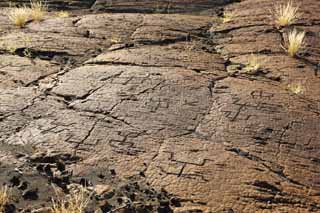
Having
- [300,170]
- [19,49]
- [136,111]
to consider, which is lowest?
[300,170]

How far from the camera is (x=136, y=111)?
636 cm

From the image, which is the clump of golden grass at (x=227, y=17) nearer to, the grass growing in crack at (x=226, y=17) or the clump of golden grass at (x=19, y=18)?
the grass growing in crack at (x=226, y=17)

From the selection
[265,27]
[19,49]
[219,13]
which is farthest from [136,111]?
[219,13]

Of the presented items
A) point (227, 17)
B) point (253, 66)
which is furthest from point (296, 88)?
point (227, 17)

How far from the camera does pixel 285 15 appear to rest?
996 centimetres

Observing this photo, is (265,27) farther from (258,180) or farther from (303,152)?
(258,180)

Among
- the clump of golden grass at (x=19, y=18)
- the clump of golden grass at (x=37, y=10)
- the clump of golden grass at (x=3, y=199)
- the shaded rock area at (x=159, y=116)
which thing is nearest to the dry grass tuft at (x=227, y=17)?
the shaded rock area at (x=159, y=116)

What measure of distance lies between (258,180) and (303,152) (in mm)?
958

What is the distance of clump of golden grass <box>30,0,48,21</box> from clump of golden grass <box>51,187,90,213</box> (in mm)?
6460

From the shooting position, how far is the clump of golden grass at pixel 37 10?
1022 centimetres

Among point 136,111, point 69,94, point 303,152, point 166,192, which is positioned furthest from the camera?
point 69,94

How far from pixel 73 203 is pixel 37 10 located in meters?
7.03

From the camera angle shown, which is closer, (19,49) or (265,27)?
(19,49)

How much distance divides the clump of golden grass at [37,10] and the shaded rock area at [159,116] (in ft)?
1.34
